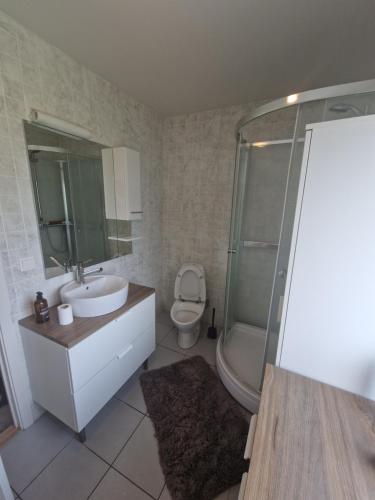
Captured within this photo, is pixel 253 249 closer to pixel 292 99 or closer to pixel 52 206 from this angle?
pixel 292 99

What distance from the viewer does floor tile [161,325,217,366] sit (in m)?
2.16

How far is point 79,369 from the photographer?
4.08 feet

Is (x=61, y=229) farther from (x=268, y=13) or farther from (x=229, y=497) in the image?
(x=229, y=497)

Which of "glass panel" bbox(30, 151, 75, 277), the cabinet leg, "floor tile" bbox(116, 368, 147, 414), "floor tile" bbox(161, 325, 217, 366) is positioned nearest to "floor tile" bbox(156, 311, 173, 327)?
"floor tile" bbox(161, 325, 217, 366)

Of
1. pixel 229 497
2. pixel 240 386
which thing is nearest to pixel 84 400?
pixel 229 497

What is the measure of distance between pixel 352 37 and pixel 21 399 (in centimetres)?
297

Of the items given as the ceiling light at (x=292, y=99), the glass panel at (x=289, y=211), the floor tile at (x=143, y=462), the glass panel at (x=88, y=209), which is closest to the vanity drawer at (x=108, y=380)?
the floor tile at (x=143, y=462)

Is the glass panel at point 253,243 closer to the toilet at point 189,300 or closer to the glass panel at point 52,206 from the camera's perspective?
the toilet at point 189,300

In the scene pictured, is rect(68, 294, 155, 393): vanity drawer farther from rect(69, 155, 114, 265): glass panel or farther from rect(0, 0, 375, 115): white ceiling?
rect(0, 0, 375, 115): white ceiling

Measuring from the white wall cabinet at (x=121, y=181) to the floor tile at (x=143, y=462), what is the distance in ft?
5.36

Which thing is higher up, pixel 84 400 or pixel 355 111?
pixel 355 111

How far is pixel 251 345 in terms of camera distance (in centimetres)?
214

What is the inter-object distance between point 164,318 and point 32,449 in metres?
1.63

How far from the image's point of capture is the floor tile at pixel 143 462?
119 centimetres
